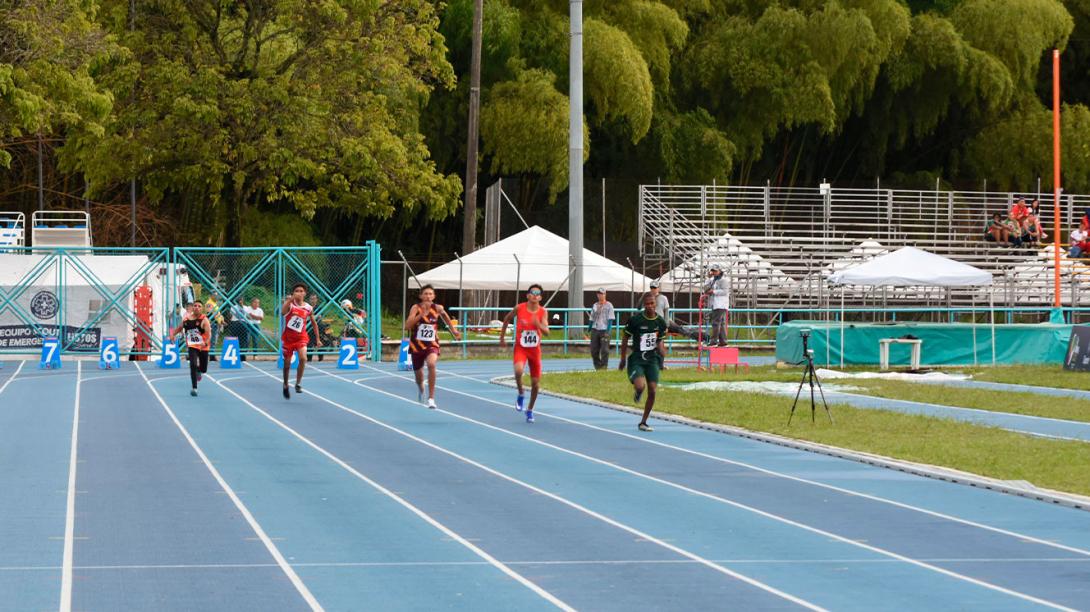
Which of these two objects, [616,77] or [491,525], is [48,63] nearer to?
[616,77]

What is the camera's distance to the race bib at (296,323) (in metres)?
26.1

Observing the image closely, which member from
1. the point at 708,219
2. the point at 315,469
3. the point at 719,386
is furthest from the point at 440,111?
the point at 315,469

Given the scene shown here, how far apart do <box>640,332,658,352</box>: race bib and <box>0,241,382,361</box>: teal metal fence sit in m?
16.7

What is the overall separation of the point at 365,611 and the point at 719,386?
19.5 metres

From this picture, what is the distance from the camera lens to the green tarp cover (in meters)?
34.6

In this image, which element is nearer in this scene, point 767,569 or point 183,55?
point 767,569

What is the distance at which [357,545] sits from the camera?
37.2ft

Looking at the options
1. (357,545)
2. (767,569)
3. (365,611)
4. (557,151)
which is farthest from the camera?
(557,151)

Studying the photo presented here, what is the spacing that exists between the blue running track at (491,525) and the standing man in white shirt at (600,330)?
1188 cm

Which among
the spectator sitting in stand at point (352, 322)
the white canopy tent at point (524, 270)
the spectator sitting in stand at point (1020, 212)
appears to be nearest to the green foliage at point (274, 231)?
the white canopy tent at point (524, 270)

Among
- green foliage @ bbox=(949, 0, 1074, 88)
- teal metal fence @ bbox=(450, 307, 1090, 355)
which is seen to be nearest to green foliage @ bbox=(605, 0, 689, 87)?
teal metal fence @ bbox=(450, 307, 1090, 355)

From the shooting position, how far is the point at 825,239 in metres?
49.6

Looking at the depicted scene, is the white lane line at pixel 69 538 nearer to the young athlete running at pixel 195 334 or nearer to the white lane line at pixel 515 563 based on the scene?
the white lane line at pixel 515 563

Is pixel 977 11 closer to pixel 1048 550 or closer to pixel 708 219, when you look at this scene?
pixel 708 219
